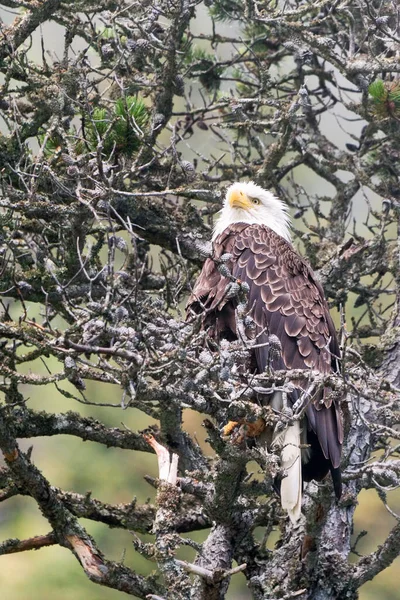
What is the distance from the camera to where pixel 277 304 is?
4574 millimetres

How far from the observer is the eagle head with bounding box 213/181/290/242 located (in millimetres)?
5254

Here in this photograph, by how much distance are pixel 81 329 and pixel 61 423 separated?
143 centimetres

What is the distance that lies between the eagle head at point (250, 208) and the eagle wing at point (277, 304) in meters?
0.41

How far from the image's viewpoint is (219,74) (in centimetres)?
600

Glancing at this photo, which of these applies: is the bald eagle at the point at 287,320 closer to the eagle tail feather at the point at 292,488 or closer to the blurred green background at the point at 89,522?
the eagle tail feather at the point at 292,488

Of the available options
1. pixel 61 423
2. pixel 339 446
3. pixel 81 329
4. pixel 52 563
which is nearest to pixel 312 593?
pixel 339 446

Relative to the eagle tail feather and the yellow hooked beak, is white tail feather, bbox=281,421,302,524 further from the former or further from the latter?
the yellow hooked beak

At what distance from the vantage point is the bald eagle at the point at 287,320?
404 centimetres

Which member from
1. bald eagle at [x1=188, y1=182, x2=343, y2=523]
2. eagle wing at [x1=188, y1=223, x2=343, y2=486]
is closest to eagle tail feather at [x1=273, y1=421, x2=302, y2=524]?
bald eagle at [x1=188, y1=182, x2=343, y2=523]

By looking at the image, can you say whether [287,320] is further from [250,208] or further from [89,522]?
[89,522]

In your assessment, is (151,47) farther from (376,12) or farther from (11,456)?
(11,456)

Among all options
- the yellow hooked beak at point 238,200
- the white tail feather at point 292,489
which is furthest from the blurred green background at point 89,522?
the white tail feather at point 292,489

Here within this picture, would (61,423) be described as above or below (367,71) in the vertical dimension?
below

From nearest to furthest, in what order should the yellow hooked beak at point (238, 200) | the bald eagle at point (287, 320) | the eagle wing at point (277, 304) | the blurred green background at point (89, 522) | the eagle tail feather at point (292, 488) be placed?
the eagle tail feather at point (292, 488) < the bald eagle at point (287, 320) < the eagle wing at point (277, 304) < the yellow hooked beak at point (238, 200) < the blurred green background at point (89, 522)
